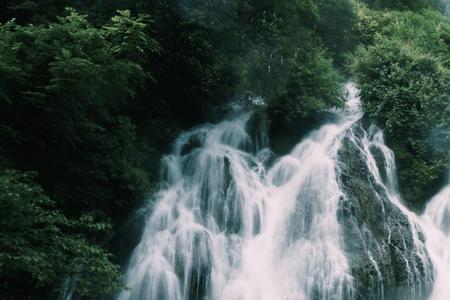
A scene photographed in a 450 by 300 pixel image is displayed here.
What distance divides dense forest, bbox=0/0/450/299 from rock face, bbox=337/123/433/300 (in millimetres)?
1432

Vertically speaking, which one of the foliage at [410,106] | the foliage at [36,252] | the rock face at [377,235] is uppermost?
the foliage at [410,106]

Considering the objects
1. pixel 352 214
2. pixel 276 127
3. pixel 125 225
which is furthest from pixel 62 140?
pixel 276 127

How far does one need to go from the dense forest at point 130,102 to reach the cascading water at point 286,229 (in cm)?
79

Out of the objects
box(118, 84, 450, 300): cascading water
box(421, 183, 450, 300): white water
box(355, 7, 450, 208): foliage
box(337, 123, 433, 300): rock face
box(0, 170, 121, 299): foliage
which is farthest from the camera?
box(355, 7, 450, 208): foliage

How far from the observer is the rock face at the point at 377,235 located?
35.2 feet

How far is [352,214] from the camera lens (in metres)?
11.7

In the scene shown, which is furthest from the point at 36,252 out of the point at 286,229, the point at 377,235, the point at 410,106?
the point at 410,106

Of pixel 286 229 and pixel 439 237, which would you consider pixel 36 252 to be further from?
pixel 439 237

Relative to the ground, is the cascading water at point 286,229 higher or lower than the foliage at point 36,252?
higher

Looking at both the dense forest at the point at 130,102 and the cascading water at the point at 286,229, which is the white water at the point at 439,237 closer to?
the cascading water at the point at 286,229

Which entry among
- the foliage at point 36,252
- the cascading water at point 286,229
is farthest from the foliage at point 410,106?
the foliage at point 36,252

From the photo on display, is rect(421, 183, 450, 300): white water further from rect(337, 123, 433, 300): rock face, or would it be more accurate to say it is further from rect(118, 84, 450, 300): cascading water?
rect(337, 123, 433, 300): rock face

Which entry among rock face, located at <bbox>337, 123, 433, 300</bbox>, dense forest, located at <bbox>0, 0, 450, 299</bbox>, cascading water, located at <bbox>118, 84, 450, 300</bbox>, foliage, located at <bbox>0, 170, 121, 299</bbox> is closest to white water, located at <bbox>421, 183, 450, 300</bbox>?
cascading water, located at <bbox>118, 84, 450, 300</bbox>

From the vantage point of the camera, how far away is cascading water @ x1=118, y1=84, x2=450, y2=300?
10.6 meters
